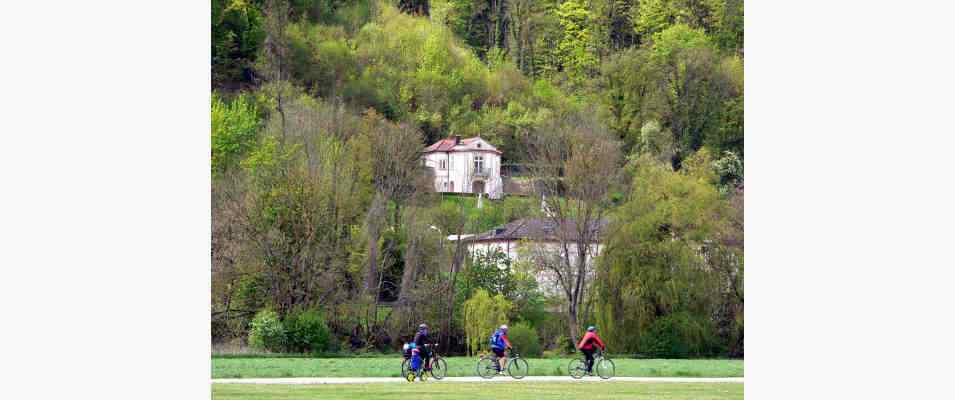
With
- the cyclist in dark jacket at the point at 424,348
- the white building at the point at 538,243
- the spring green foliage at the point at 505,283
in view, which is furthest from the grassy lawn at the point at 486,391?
the white building at the point at 538,243

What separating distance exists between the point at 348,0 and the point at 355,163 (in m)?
23.6

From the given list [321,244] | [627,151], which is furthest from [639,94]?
[321,244]

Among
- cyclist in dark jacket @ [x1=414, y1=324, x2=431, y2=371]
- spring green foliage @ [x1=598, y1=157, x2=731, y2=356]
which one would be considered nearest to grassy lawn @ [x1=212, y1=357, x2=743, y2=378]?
spring green foliage @ [x1=598, y1=157, x2=731, y2=356]

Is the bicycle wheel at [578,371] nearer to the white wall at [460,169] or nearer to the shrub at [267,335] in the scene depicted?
the shrub at [267,335]

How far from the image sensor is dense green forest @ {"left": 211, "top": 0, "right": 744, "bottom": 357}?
39531mm

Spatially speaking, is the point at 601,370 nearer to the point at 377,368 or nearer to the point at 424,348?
the point at 424,348

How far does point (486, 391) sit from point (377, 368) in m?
9.53

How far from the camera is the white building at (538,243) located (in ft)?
139

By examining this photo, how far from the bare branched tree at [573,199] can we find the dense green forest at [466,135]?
10cm

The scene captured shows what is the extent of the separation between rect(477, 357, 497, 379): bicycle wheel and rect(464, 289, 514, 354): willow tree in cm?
1647

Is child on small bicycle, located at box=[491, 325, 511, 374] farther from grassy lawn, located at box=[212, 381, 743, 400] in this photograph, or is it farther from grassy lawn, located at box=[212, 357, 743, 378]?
grassy lawn, located at box=[212, 357, 743, 378]
